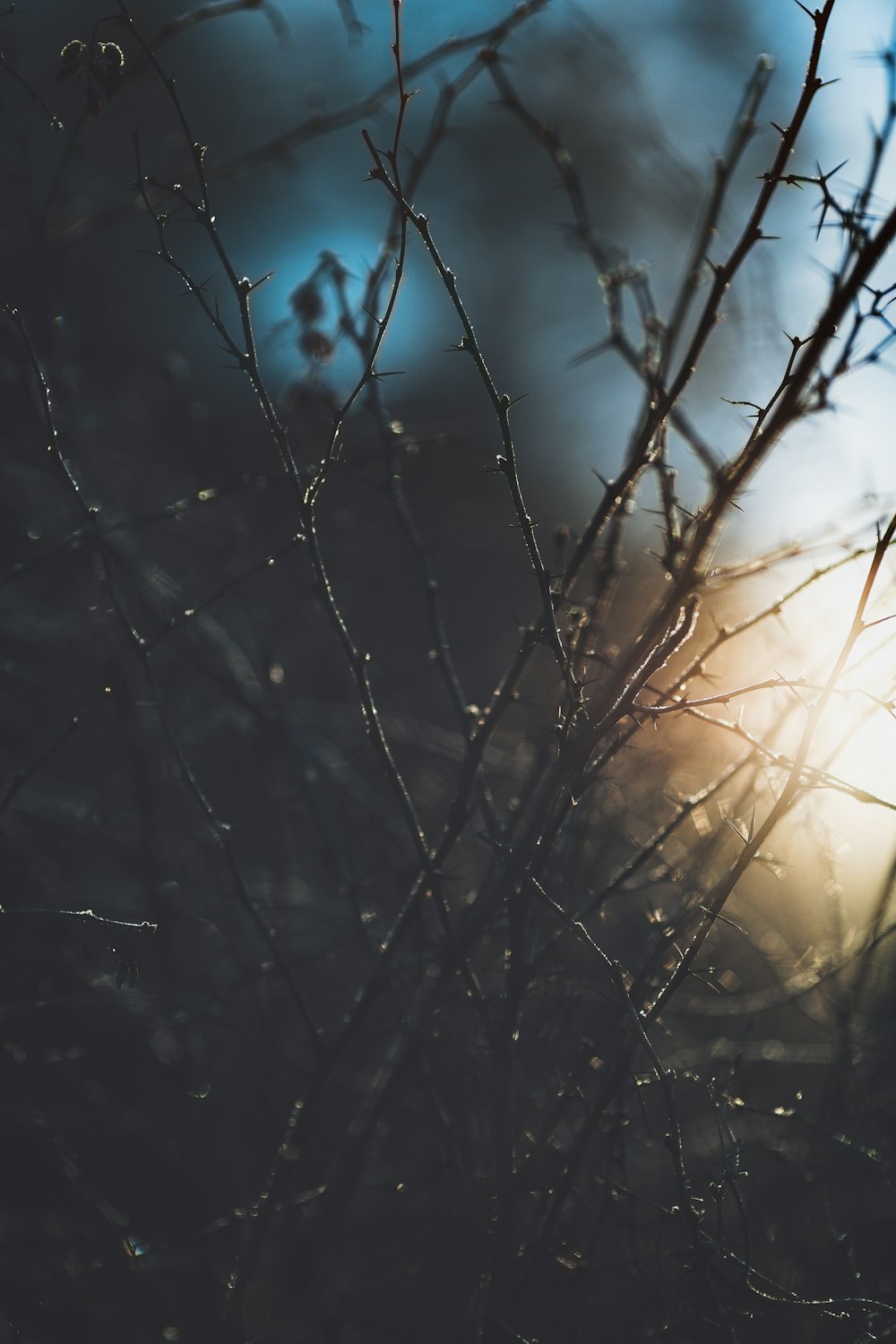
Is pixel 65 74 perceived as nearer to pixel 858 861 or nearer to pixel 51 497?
pixel 858 861

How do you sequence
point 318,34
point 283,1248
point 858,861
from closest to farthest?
point 283,1248 < point 858,861 < point 318,34

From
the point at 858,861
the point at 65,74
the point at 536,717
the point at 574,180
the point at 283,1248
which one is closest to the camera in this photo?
the point at 65,74

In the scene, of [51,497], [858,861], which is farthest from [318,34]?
[858,861]

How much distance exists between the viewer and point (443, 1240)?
154cm

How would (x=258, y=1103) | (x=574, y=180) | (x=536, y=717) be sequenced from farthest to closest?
1. (x=536, y=717)
2. (x=258, y=1103)
3. (x=574, y=180)

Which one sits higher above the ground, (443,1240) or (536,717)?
(536,717)

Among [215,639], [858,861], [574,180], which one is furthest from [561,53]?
[858,861]

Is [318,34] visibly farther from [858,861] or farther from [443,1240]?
[443,1240]

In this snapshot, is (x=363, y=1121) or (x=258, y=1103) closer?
(x=363, y=1121)

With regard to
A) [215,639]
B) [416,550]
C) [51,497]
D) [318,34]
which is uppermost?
[318,34]

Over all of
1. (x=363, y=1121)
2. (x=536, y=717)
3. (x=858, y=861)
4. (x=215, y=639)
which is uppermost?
(x=536, y=717)

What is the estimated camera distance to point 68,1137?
194 centimetres

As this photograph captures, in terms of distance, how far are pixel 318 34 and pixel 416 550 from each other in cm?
467

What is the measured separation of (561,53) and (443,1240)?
201 centimetres
